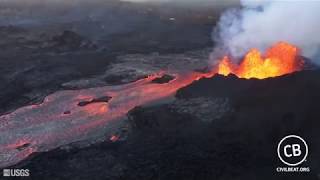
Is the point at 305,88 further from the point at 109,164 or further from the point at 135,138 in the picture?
the point at 109,164

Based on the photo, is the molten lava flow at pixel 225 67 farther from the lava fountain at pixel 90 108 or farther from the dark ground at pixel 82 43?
the dark ground at pixel 82 43

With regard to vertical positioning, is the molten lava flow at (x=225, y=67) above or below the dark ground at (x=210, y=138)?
above

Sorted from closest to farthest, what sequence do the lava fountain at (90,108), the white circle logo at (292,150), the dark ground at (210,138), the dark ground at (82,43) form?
the dark ground at (210,138) < the white circle logo at (292,150) < the lava fountain at (90,108) < the dark ground at (82,43)

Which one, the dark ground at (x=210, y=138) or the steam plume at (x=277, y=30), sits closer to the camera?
the dark ground at (x=210, y=138)

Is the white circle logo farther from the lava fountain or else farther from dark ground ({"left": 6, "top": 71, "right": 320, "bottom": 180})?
the lava fountain

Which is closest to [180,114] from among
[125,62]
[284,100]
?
[284,100]

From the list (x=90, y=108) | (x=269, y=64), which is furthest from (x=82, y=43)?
(x=269, y=64)

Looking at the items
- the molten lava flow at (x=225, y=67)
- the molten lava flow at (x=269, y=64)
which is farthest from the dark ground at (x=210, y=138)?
the molten lava flow at (x=225, y=67)

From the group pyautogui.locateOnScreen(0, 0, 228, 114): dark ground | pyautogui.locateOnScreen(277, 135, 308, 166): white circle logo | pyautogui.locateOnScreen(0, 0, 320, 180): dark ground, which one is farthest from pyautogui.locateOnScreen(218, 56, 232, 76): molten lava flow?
pyautogui.locateOnScreen(277, 135, 308, 166): white circle logo
